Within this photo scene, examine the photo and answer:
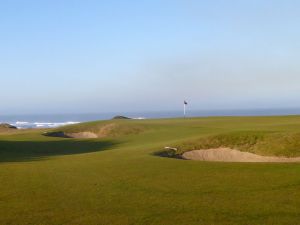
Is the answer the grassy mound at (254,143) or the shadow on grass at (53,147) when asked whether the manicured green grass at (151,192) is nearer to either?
the grassy mound at (254,143)

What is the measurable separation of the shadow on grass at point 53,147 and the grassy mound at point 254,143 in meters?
9.38

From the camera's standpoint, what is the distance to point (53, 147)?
36.9 metres

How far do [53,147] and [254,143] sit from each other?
18092 millimetres

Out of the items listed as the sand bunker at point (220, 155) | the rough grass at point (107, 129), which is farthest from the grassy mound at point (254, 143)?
the rough grass at point (107, 129)

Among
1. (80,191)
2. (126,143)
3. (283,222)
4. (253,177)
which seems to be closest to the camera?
(283,222)

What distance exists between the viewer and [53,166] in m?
21.1

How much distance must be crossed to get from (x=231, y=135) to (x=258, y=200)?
1558 centimetres

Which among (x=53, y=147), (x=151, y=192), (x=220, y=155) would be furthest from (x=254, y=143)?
(x=53, y=147)

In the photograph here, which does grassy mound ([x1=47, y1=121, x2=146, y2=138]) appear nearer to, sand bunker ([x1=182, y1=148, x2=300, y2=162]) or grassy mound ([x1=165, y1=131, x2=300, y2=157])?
grassy mound ([x1=165, y1=131, x2=300, y2=157])

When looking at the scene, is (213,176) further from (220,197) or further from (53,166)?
(53,166)

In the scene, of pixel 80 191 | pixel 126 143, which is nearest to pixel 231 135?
pixel 126 143

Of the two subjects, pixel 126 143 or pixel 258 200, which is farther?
pixel 126 143

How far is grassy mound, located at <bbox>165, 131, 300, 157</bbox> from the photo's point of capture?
2419cm

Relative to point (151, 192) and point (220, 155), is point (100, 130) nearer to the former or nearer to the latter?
point (220, 155)
